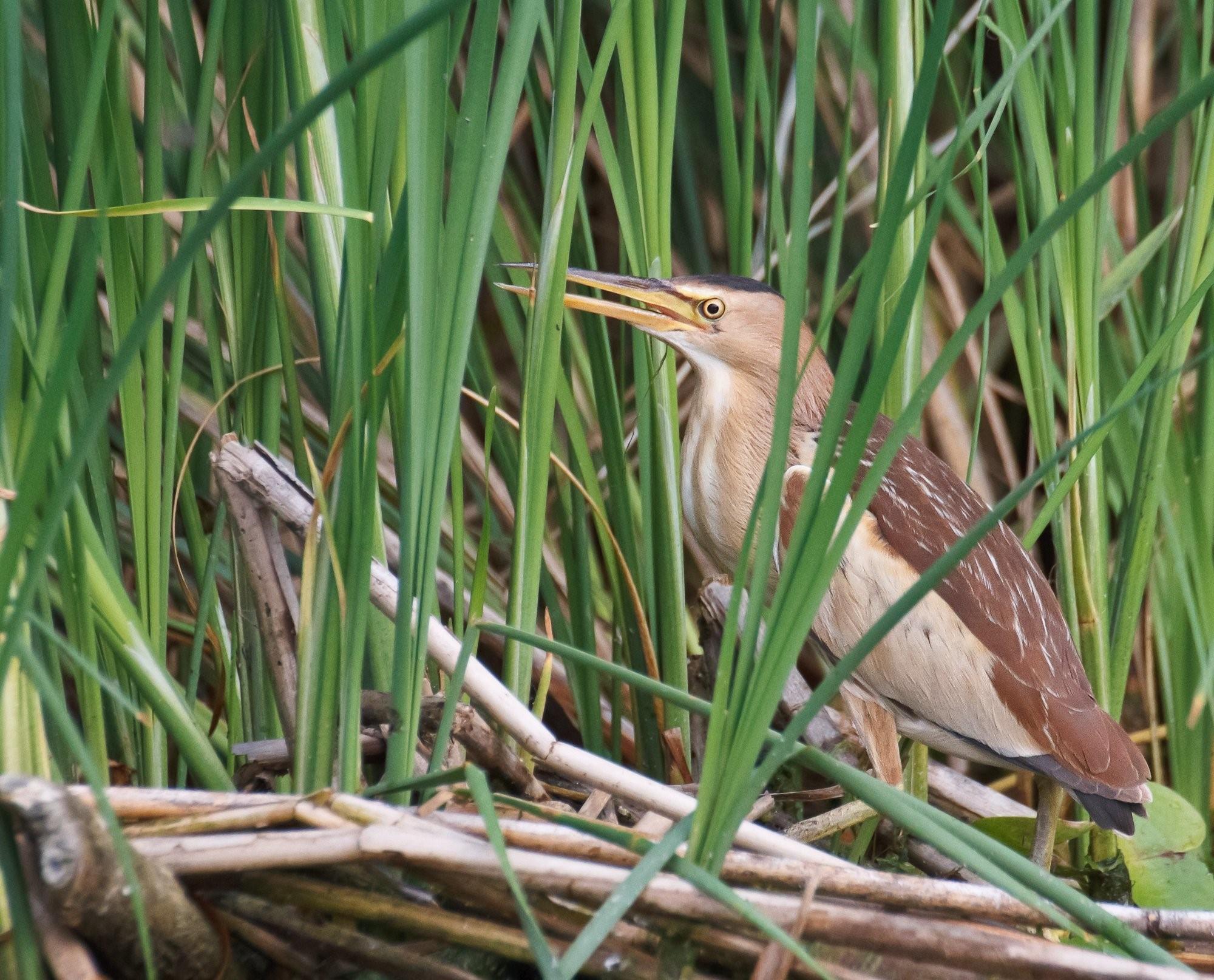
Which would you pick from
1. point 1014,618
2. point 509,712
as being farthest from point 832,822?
point 509,712

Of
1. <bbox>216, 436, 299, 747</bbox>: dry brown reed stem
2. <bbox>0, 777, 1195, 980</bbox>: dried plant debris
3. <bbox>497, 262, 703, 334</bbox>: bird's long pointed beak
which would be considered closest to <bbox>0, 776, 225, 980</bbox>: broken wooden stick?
<bbox>0, 777, 1195, 980</bbox>: dried plant debris

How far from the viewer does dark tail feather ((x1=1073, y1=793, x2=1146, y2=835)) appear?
1.25 m

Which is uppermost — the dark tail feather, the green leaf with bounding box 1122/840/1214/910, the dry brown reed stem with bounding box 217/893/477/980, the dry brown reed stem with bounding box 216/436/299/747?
the dry brown reed stem with bounding box 216/436/299/747

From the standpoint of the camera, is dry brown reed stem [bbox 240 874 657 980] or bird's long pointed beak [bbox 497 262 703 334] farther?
bird's long pointed beak [bbox 497 262 703 334]

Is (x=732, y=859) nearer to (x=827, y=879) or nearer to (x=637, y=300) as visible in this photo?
(x=827, y=879)

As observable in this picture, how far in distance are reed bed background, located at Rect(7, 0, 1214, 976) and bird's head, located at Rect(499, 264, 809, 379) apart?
53mm

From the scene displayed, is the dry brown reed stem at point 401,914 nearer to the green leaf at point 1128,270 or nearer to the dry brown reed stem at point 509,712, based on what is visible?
the dry brown reed stem at point 509,712

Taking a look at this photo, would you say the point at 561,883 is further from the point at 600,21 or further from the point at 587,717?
the point at 600,21

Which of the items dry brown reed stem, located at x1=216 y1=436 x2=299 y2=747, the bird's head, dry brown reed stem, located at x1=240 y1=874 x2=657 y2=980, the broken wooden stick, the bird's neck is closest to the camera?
the broken wooden stick

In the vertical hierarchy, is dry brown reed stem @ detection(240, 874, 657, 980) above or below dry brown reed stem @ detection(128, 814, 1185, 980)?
below

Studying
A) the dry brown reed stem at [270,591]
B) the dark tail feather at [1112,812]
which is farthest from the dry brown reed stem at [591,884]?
the dark tail feather at [1112,812]

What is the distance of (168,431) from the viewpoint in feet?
3.33

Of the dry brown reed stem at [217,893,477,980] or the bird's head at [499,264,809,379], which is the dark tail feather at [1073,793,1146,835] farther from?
the dry brown reed stem at [217,893,477,980]

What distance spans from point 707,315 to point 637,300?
0.12 m
